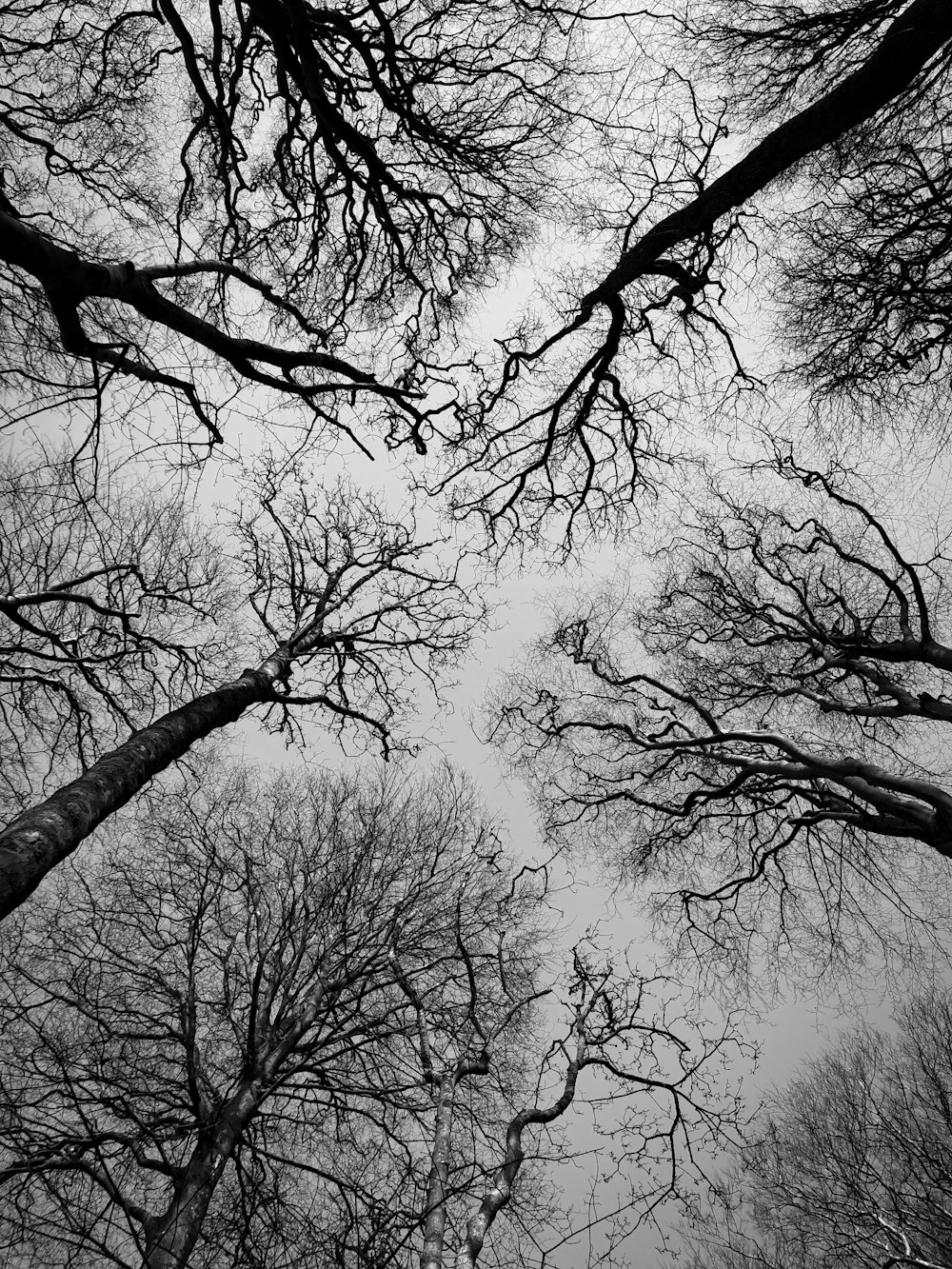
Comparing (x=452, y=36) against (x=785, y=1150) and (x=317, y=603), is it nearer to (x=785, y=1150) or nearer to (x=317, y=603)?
(x=317, y=603)

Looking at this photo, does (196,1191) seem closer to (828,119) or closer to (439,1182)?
(439,1182)

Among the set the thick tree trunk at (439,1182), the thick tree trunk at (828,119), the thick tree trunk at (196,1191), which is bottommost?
the thick tree trunk at (196,1191)

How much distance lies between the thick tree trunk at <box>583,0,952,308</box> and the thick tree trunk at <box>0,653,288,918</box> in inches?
179

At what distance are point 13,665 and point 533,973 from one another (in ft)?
22.3

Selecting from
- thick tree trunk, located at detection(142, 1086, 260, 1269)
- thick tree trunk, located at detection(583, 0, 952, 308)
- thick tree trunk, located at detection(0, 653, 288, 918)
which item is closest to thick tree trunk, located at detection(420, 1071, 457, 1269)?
thick tree trunk, located at detection(142, 1086, 260, 1269)

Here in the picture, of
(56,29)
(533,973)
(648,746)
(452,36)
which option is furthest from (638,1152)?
(56,29)

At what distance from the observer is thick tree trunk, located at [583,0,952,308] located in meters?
3.33

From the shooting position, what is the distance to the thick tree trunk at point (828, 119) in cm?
333

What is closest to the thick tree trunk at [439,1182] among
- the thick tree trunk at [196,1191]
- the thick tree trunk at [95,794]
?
the thick tree trunk at [196,1191]

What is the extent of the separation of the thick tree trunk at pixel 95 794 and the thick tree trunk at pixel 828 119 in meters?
4.55

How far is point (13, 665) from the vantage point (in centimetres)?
566

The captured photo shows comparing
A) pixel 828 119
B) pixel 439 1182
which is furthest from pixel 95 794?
pixel 828 119

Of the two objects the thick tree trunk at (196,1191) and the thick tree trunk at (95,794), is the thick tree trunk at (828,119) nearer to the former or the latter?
the thick tree trunk at (95,794)

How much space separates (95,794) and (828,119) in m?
5.63
